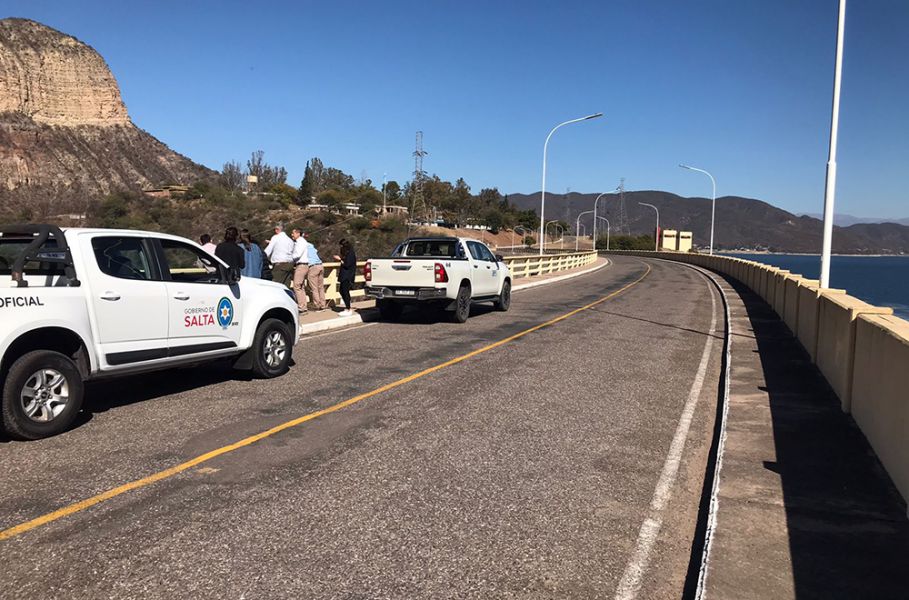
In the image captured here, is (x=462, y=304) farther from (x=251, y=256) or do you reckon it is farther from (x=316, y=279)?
(x=251, y=256)

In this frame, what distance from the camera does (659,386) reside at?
890 cm

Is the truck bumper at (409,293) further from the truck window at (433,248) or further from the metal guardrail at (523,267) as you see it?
the metal guardrail at (523,267)

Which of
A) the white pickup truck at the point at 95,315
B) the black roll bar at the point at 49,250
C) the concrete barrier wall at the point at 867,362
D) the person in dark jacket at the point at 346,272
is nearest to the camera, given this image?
the concrete barrier wall at the point at 867,362

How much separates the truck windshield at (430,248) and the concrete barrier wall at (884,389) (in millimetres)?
9571

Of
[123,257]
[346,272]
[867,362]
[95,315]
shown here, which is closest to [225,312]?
[123,257]

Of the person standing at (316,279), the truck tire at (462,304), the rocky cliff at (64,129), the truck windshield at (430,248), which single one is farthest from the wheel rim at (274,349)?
the rocky cliff at (64,129)

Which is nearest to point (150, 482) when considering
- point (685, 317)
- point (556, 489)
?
point (556, 489)

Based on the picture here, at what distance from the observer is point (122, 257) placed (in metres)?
6.84

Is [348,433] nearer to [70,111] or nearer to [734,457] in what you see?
[734,457]

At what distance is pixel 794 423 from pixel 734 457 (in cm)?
158

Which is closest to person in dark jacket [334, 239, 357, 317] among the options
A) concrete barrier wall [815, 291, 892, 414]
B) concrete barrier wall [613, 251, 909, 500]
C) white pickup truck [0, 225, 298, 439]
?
white pickup truck [0, 225, 298, 439]

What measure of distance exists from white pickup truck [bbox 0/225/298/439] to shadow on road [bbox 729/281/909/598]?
5859mm

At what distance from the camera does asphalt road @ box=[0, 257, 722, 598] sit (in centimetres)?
371

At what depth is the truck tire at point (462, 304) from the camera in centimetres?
1476
